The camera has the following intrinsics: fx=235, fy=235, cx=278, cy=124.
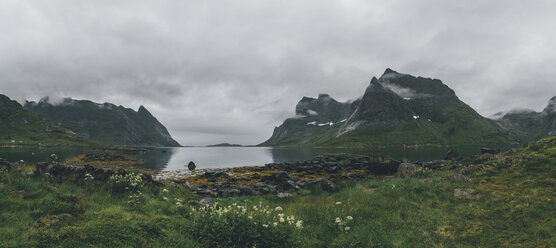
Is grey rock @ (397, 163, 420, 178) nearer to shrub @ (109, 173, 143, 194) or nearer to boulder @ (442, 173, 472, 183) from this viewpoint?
boulder @ (442, 173, 472, 183)

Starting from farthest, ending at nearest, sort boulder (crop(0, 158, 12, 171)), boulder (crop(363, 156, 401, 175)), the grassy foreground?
boulder (crop(363, 156, 401, 175))
boulder (crop(0, 158, 12, 171))
the grassy foreground

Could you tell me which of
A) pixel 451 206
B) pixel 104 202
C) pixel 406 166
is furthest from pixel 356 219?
pixel 406 166

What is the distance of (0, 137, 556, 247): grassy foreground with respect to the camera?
7.78 meters

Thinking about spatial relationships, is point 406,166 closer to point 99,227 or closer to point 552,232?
point 552,232

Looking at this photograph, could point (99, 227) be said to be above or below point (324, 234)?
above

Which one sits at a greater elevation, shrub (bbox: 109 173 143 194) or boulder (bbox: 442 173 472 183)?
shrub (bbox: 109 173 143 194)

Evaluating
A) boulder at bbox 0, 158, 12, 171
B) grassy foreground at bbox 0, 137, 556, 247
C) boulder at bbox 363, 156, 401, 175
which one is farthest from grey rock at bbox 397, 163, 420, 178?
boulder at bbox 0, 158, 12, 171

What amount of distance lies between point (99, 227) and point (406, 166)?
27.4 meters

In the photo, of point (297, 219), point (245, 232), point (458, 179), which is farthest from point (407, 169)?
point (245, 232)

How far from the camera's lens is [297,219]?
11.3 meters

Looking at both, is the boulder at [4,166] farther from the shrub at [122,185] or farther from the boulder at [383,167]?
the boulder at [383,167]

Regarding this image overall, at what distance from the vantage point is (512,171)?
15.9 m

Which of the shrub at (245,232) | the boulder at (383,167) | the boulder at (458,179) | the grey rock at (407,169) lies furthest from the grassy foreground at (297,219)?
the boulder at (383,167)

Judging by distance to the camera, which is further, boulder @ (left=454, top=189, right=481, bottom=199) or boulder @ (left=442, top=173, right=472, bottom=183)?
boulder @ (left=442, top=173, right=472, bottom=183)
